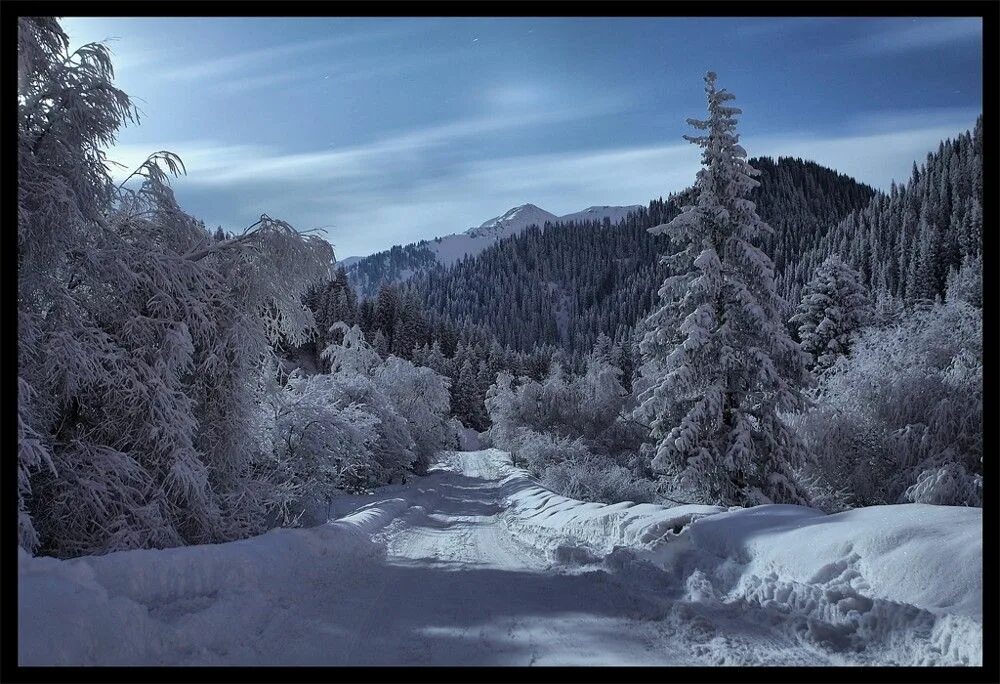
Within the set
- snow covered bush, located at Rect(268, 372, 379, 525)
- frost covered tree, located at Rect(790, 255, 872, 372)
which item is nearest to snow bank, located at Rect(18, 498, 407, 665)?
snow covered bush, located at Rect(268, 372, 379, 525)

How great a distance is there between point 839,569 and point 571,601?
2.67m

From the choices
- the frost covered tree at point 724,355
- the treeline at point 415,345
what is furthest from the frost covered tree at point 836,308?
the treeline at point 415,345

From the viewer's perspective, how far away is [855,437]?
14.8 meters

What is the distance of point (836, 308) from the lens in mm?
20250

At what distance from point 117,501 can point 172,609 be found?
417 cm

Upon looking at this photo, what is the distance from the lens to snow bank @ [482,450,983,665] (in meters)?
4.35

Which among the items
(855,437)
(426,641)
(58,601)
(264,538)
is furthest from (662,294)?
(58,601)

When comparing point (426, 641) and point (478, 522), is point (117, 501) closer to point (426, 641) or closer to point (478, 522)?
point (426, 641)

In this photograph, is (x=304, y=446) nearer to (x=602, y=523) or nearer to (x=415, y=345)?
(x=602, y=523)

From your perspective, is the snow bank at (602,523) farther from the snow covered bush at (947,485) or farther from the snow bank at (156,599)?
the snow covered bush at (947,485)

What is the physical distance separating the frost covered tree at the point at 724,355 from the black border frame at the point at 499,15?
35.2 feet

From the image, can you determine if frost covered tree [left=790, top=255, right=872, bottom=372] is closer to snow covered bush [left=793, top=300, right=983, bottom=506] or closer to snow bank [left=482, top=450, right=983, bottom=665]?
snow covered bush [left=793, top=300, right=983, bottom=506]

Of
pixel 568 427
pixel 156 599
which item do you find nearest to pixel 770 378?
pixel 156 599

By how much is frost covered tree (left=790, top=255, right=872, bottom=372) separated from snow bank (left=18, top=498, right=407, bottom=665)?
17493 mm
